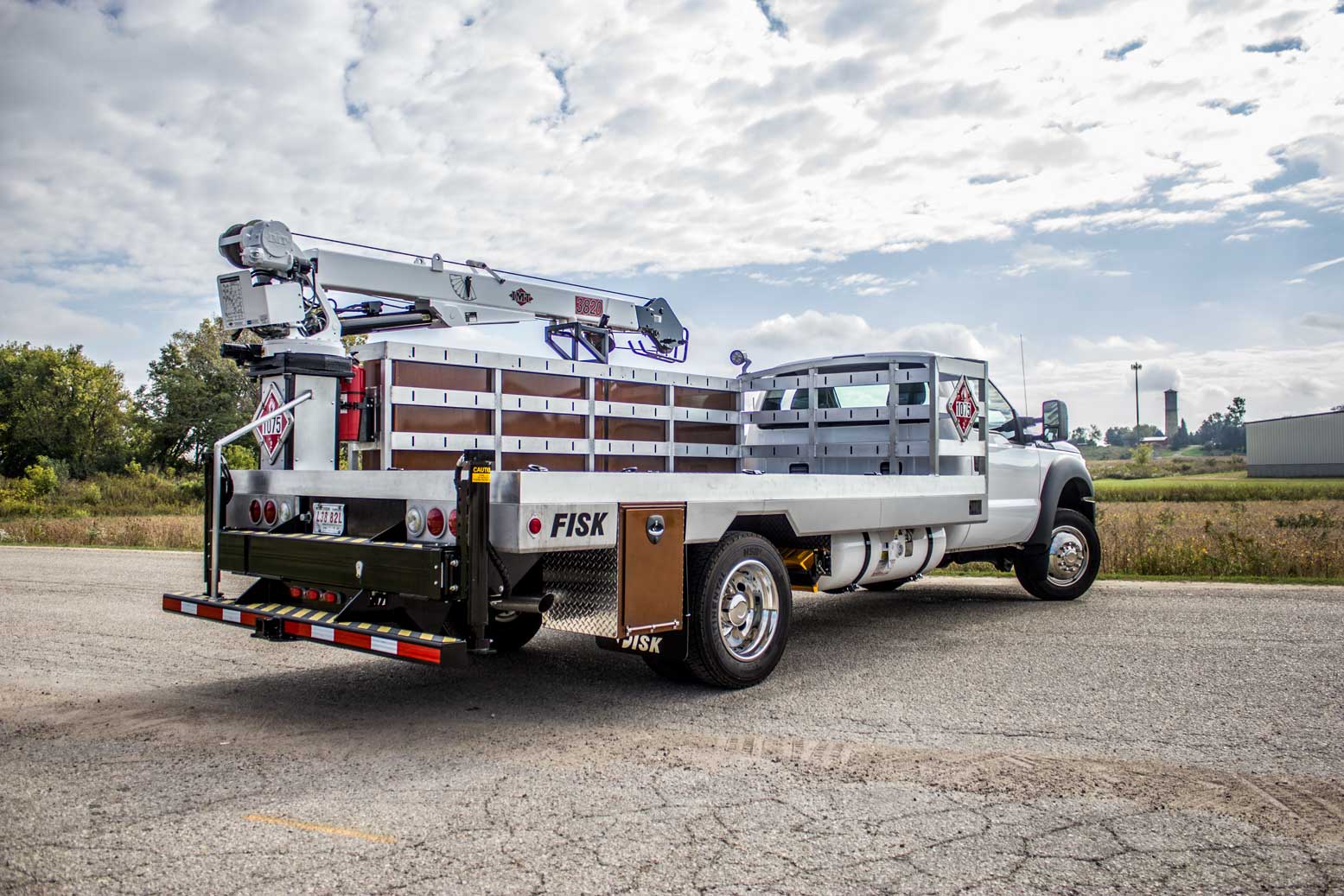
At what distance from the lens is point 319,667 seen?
22.5 feet

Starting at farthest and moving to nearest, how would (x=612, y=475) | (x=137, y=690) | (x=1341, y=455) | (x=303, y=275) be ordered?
1. (x=1341, y=455)
2. (x=303, y=275)
3. (x=137, y=690)
4. (x=612, y=475)

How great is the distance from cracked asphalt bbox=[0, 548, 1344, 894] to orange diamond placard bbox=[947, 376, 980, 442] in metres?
1.74

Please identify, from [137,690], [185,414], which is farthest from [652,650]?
[185,414]

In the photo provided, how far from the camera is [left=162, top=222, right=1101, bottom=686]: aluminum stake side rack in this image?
4.87 m

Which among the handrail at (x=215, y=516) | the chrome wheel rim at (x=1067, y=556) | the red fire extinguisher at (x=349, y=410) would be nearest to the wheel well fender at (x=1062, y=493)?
the chrome wheel rim at (x=1067, y=556)

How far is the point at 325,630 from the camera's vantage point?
197 inches

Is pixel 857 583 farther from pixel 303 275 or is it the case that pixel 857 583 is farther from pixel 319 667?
pixel 303 275

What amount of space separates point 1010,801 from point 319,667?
15.8 ft

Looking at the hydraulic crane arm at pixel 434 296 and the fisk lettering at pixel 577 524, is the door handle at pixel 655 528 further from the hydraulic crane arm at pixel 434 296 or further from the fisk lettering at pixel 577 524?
the hydraulic crane arm at pixel 434 296

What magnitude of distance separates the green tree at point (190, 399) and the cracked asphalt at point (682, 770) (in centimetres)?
4111

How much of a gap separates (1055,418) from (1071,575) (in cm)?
177

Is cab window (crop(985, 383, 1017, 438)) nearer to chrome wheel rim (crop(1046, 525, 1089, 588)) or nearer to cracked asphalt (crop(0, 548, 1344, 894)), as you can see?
chrome wheel rim (crop(1046, 525, 1089, 588))

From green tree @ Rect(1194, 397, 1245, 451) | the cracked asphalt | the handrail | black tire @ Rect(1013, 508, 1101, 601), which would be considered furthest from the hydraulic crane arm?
green tree @ Rect(1194, 397, 1245, 451)

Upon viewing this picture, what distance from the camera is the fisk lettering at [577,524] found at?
467 centimetres
